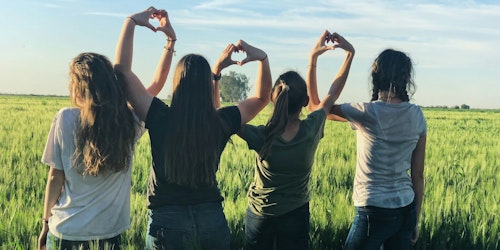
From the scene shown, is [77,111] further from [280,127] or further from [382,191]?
[382,191]

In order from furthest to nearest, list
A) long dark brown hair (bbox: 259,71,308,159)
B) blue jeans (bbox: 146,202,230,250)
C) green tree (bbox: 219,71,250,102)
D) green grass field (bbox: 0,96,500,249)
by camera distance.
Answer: green tree (bbox: 219,71,250,102) → green grass field (bbox: 0,96,500,249) → long dark brown hair (bbox: 259,71,308,159) → blue jeans (bbox: 146,202,230,250)

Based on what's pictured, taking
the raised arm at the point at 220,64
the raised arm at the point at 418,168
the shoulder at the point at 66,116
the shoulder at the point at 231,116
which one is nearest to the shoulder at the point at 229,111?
the shoulder at the point at 231,116

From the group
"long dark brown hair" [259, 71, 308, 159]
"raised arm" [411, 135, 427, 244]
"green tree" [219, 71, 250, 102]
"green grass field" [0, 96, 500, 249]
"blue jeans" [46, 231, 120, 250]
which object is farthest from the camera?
"green tree" [219, 71, 250, 102]

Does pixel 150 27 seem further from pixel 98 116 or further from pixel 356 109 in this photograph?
pixel 356 109

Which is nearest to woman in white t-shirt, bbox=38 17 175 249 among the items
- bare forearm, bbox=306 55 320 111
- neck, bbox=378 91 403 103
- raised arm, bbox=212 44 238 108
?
raised arm, bbox=212 44 238 108

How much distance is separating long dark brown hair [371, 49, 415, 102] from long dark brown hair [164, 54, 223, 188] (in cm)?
98

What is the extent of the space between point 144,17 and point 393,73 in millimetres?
1380

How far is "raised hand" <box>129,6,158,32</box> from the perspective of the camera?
8.47 feet

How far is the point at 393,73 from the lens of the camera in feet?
8.59

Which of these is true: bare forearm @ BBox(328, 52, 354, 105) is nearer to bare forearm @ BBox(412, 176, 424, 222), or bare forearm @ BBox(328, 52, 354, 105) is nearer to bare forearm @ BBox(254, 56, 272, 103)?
bare forearm @ BBox(254, 56, 272, 103)

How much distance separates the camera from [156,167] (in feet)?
7.47

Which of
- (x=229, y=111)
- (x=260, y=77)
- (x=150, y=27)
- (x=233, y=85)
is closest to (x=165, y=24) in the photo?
(x=150, y=27)

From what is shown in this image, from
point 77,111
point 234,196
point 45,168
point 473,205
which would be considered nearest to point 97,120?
point 77,111

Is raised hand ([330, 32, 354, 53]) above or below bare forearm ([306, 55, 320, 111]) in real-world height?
above
